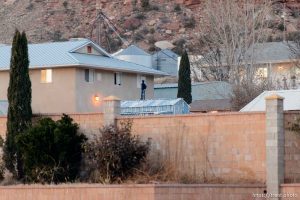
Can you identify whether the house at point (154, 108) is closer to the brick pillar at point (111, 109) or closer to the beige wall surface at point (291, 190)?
the brick pillar at point (111, 109)

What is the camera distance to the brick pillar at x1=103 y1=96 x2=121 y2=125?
34.2m

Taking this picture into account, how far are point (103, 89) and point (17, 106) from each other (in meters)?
17.0

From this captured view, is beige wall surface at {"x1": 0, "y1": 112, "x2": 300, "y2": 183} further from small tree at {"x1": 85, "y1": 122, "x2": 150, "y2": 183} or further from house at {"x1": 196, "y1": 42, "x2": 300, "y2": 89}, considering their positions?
house at {"x1": 196, "y1": 42, "x2": 300, "y2": 89}

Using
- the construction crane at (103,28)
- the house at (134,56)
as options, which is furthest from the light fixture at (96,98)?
the construction crane at (103,28)

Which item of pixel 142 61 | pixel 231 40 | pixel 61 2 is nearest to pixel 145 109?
pixel 231 40

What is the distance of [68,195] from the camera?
32.2 m

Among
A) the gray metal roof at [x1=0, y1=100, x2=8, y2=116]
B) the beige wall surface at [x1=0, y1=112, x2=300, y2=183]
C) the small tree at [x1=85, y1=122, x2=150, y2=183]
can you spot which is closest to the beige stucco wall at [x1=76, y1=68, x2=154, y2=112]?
the gray metal roof at [x1=0, y1=100, x2=8, y2=116]

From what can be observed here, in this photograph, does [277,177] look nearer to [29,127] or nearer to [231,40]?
[29,127]

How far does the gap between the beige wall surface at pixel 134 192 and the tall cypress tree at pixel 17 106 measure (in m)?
2.62

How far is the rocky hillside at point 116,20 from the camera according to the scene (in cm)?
10731

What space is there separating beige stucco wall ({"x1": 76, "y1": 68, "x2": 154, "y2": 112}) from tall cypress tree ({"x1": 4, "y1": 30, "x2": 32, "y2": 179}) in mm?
12573

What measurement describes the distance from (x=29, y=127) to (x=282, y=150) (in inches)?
423

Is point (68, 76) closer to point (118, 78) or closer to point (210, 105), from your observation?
point (118, 78)

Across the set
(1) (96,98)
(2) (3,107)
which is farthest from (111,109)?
(1) (96,98)
